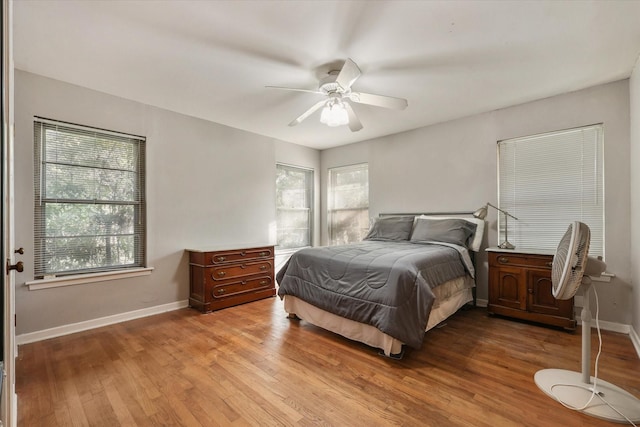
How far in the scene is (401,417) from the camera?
159 centimetres

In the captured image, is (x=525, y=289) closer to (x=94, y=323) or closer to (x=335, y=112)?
(x=335, y=112)

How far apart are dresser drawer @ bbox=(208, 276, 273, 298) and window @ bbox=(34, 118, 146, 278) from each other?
2.96ft

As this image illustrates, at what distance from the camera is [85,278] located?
2830 millimetres

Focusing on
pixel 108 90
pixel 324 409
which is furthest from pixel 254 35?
pixel 324 409

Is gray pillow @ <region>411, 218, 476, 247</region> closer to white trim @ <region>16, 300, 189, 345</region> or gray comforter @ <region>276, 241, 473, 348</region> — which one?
gray comforter @ <region>276, 241, 473, 348</region>

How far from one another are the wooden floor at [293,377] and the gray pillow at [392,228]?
4.21ft

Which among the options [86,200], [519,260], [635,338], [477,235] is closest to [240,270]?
[86,200]

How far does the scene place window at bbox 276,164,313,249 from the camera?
495cm

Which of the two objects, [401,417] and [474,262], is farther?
[474,262]

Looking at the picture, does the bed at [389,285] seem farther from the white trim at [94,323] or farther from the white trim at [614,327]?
the white trim at [94,323]

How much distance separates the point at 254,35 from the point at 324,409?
2.52 meters

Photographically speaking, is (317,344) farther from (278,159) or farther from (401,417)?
(278,159)

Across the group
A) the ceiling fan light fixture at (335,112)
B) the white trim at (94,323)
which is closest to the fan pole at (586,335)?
the ceiling fan light fixture at (335,112)

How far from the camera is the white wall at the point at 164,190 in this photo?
2.56 metres
